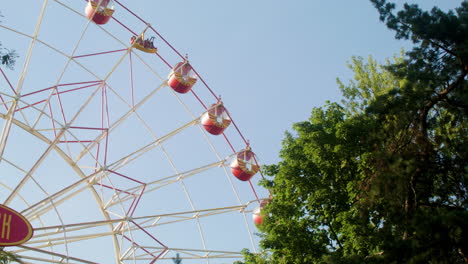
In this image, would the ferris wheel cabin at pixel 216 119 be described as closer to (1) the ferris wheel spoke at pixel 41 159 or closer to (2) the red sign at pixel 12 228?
(1) the ferris wheel spoke at pixel 41 159

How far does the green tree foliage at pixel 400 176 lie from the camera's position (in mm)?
9789

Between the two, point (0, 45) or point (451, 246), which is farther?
point (451, 246)

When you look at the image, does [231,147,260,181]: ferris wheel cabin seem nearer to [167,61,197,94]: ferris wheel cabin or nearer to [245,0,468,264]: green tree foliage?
[167,61,197,94]: ferris wheel cabin

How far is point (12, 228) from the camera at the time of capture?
14234 mm

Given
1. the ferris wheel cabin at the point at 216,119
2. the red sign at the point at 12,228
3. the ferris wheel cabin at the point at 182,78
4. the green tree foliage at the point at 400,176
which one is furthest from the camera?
the ferris wheel cabin at the point at 182,78

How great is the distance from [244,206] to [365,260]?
8.51m

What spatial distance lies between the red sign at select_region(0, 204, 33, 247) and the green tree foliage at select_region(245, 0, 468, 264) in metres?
5.31

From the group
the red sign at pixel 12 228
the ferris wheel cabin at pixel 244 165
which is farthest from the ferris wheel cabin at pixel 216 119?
the red sign at pixel 12 228

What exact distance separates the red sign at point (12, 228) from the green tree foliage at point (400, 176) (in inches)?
209

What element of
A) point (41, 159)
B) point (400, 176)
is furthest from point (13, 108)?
point (400, 176)

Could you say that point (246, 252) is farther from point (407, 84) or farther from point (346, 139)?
point (407, 84)

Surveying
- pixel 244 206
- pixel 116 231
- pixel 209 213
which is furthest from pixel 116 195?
pixel 244 206

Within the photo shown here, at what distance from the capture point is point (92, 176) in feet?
57.7

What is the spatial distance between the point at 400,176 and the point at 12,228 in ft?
29.6
